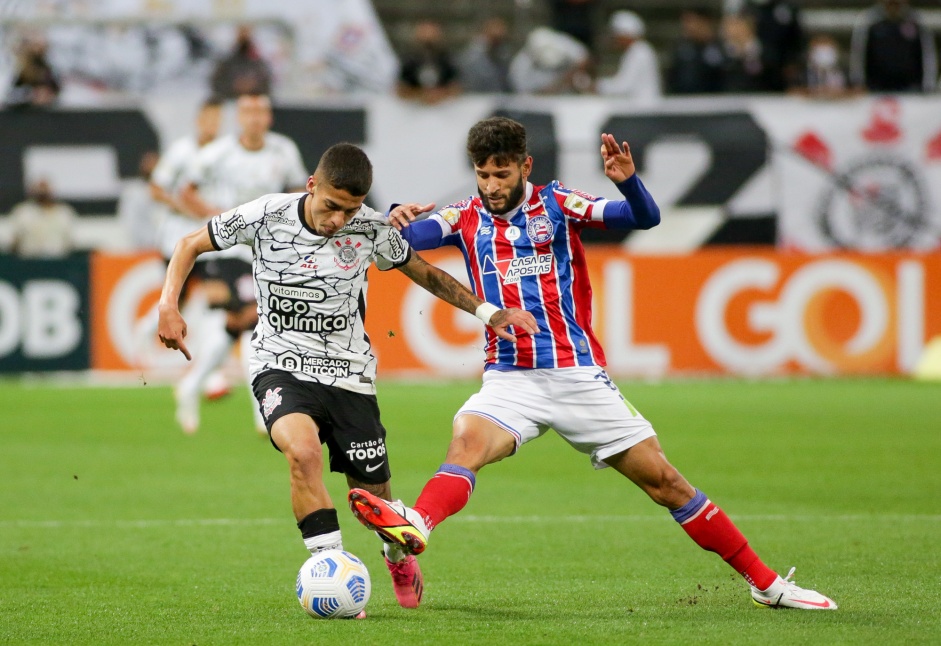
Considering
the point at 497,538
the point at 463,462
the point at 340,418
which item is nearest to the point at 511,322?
the point at 463,462

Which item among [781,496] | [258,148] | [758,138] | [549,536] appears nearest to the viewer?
[549,536]

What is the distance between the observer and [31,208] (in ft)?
54.9

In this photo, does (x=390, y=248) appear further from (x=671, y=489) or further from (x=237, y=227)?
(x=671, y=489)

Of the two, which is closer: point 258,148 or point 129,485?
point 129,485

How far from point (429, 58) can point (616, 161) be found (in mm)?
12242

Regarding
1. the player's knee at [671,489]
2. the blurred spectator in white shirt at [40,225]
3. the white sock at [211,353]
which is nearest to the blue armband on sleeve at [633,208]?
the player's knee at [671,489]

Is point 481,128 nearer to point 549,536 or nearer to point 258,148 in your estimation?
point 549,536

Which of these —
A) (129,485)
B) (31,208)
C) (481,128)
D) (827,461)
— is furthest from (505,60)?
(481,128)

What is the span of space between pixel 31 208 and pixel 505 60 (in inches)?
245

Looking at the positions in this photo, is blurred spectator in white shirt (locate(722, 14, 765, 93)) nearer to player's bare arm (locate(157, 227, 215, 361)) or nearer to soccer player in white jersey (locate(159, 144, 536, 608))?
soccer player in white jersey (locate(159, 144, 536, 608))

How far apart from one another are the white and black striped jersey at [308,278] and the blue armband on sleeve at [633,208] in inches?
33.4

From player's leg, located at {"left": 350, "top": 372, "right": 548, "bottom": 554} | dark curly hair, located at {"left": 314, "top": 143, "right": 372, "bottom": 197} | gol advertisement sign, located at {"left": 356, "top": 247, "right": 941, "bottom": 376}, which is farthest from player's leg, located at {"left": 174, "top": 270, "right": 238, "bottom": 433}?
dark curly hair, located at {"left": 314, "top": 143, "right": 372, "bottom": 197}

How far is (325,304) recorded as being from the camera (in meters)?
5.72

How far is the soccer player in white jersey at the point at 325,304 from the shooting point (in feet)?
18.4
